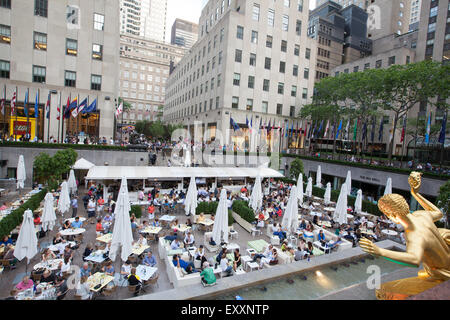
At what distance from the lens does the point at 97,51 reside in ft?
107

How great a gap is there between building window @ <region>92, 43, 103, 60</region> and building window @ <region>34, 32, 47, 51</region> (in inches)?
202

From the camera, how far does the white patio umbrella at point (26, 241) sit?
950 centimetres

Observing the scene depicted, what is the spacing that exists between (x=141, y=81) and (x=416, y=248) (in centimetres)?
10320

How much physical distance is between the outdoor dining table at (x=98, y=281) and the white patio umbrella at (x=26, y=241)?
3059mm

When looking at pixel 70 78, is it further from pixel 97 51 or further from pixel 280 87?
pixel 280 87

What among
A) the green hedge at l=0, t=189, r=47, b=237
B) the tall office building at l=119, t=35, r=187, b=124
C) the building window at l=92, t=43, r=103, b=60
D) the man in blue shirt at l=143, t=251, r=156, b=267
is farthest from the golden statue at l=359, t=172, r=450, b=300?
the tall office building at l=119, t=35, r=187, b=124

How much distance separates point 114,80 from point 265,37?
88.7ft

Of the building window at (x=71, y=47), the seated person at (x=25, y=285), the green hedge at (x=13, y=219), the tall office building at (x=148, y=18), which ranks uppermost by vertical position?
the tall office building at (x=148, y=18)

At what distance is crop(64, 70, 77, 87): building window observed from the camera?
31438 millimetres

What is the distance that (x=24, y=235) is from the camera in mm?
9562

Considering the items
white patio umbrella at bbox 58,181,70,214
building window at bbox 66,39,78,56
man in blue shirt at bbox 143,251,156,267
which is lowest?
man in blue shirt at bbox 143,251,156,267

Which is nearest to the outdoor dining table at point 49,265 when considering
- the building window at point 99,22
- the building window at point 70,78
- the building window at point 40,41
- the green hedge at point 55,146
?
the green hedge at point 55,146

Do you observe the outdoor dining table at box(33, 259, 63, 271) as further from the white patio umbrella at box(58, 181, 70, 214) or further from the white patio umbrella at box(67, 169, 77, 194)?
the white patio umbrella at box(67, 169, 77, 194)

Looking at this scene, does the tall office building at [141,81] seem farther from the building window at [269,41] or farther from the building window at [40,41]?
the building window at [40,41]
